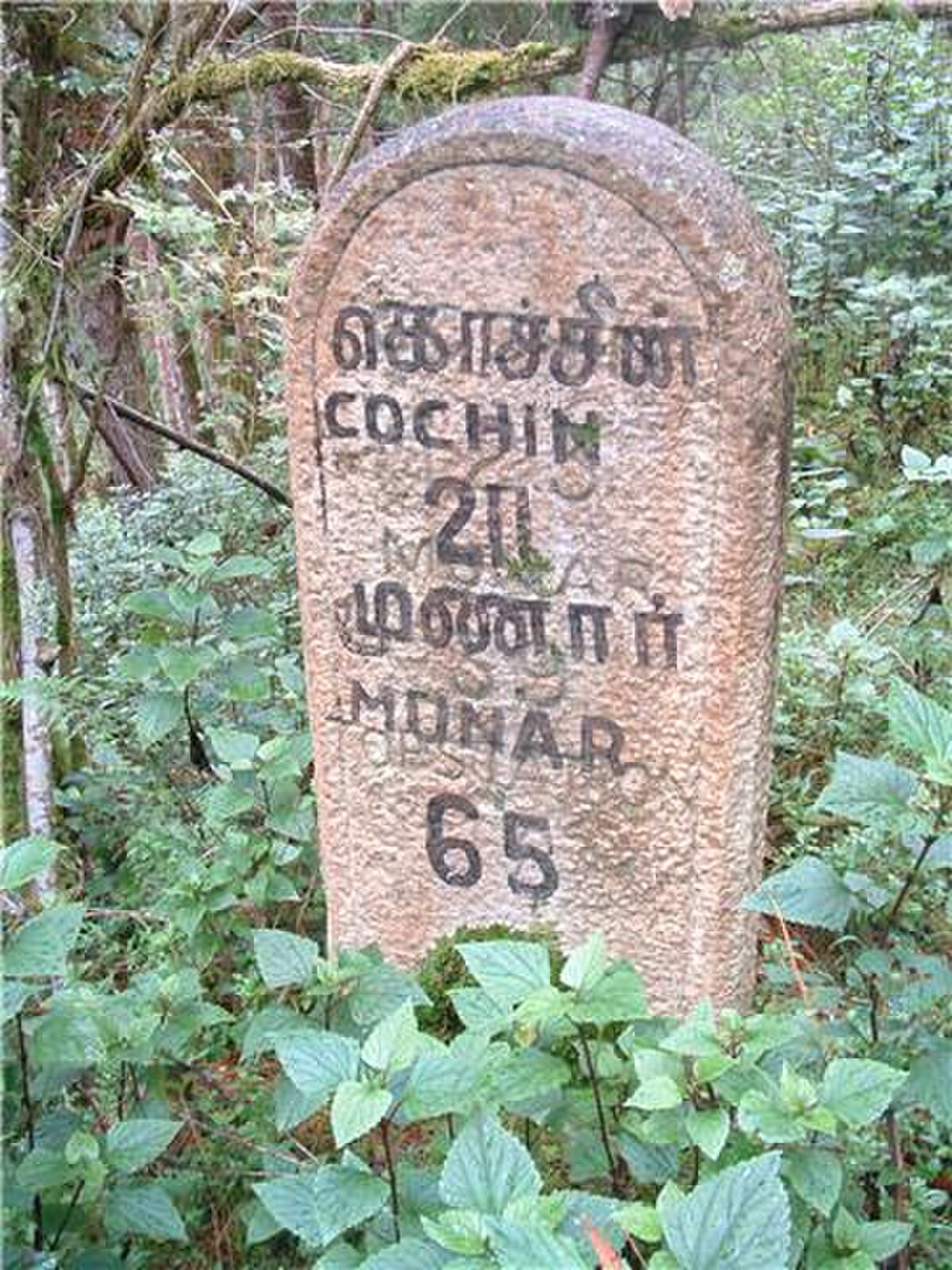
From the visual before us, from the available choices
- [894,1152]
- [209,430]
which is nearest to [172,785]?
[894,1152]

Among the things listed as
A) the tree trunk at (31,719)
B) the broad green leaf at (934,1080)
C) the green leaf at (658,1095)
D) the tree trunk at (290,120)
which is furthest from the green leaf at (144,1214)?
the tree trunk at (290,120)

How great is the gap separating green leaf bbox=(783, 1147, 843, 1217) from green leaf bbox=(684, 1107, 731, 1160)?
0.09 metres

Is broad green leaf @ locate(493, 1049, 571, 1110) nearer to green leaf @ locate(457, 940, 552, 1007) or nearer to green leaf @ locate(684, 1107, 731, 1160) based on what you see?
green leaf @ locate(457, 940, 552, 1007)

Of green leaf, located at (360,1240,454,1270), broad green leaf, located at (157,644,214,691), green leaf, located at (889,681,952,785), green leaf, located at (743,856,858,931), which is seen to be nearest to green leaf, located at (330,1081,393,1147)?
green leaf, located at (360,1240,454,1270)

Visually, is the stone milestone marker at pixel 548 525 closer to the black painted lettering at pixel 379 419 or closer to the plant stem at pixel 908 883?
the black painted lettering at pixel 379 419

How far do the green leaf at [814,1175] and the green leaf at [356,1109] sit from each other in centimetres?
44

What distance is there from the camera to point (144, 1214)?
1833 mm

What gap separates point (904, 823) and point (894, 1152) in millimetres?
433

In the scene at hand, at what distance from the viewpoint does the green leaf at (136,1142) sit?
5.98 ft

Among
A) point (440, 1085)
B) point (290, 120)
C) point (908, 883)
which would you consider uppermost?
point (290, 120)

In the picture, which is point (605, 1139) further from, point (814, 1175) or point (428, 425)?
point (428, 425)

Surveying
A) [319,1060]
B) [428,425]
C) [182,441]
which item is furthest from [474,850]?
[182,441]

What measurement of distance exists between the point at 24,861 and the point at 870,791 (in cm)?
104

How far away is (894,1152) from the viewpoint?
1741mm
